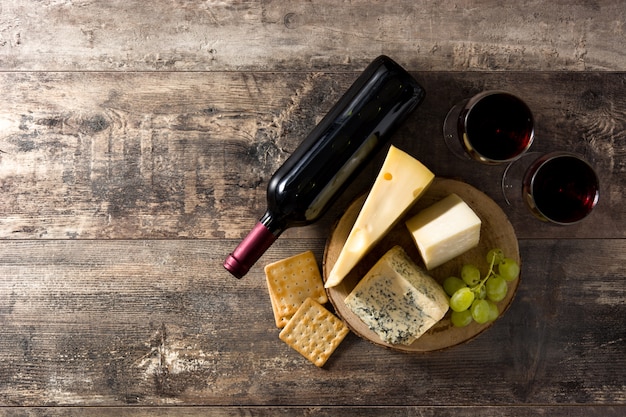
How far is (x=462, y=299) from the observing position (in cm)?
108

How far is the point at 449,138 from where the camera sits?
4.04 ft

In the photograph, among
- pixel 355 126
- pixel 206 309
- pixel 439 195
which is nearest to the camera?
pixel 355 126

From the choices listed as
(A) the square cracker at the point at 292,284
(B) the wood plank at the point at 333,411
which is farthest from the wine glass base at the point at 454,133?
(B) the wood plank at the point at 333,411

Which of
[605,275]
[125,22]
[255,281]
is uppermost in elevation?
[125,22]

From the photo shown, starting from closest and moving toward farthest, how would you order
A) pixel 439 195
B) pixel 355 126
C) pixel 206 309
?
1. pixel 355 126
2. pixel 439 195
3. pixel 206 309

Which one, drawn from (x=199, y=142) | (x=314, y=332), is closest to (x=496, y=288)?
(x=314, y=332)

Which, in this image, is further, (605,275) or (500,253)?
(605,275)

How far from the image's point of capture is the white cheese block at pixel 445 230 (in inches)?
42.3

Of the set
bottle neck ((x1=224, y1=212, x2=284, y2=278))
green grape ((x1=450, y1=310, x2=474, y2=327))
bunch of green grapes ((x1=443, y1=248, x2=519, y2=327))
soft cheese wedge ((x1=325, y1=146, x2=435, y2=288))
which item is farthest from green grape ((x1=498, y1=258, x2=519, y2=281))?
bottle neck ((x1=224, y1=212, x2=284, y2=278))

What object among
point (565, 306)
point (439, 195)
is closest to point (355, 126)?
point (439, 195)

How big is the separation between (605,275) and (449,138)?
0.47 meters

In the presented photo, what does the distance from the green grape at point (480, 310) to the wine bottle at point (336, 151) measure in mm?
351

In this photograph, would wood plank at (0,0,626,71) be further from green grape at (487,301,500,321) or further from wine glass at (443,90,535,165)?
green grape at (487,301,500,321)

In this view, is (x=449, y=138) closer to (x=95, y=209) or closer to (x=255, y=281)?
(x=255, y=281)
